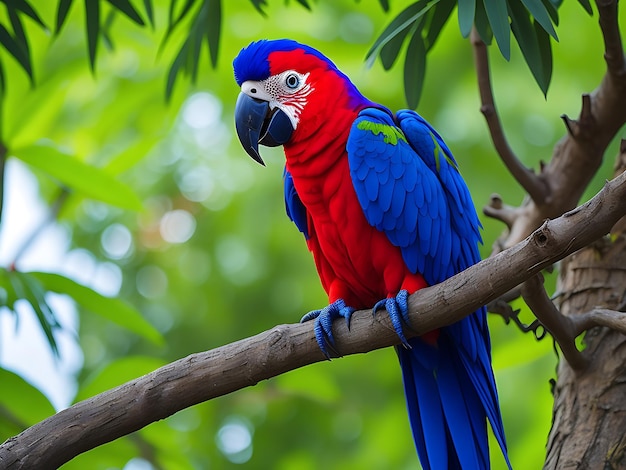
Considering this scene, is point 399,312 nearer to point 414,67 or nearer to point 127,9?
point 414,67

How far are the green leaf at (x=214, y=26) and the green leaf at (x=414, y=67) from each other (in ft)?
1.87

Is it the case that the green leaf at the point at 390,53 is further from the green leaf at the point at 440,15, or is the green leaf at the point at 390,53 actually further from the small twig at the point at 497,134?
the small twig at the point at 497,134

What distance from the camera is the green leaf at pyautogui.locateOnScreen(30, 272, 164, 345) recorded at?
2.23 m

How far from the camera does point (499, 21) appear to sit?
158 centimetres

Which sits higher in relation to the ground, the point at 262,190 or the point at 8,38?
the point at 262,190

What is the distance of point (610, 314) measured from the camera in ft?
5.43

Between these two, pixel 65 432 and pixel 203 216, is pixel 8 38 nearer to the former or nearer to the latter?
pixel 65 432

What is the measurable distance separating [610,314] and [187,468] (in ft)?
4.68

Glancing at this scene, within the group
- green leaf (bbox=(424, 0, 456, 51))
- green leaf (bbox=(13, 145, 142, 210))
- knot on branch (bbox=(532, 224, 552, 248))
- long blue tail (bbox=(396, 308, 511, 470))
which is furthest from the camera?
green leaf (bbox=(13, 145, 142, 210))

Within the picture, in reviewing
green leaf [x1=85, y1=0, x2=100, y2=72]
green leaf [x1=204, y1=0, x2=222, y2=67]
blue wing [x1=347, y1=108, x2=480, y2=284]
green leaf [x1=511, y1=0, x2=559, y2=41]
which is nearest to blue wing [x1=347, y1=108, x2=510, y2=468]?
blue wing [x1=347, y1=108, x2=480, y2=284]

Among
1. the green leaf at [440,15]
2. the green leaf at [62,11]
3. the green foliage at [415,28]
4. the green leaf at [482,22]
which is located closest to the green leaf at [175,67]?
the green foliage at [415,28]

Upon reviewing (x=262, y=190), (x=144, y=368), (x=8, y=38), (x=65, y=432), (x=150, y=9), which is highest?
(x=262, y=190)

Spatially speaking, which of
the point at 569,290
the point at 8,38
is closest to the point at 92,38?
the point at 8,38

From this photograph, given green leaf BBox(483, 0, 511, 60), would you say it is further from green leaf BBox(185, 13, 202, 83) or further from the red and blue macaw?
green leaf BBox(185, 13, 202, 83)
